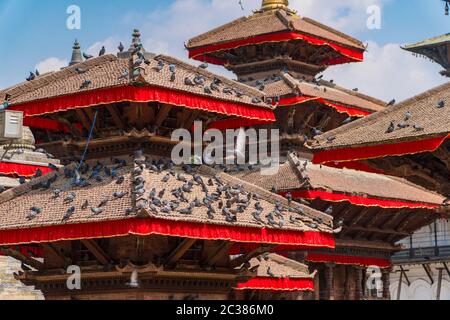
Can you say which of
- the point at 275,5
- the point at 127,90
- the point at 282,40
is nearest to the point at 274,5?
the point at 275,5

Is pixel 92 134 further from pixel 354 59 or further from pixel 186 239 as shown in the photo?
pixel 354 59

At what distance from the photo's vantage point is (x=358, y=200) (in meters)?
30.2

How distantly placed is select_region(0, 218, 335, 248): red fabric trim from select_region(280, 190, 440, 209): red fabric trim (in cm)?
929

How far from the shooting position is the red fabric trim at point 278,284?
82.8 feet

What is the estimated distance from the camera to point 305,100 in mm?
30547

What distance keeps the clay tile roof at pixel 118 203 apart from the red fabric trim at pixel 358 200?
26.1 feet

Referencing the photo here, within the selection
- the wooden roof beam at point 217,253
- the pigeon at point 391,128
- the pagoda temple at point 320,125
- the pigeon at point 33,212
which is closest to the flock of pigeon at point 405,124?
the pigeon at point 391,128

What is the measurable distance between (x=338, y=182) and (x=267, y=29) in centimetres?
547

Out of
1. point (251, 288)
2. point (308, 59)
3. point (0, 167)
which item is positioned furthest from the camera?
point (308, 59)

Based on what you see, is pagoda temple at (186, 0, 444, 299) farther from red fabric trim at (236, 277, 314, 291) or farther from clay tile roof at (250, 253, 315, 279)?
red fabric trim at (236, 277, 314, 291)

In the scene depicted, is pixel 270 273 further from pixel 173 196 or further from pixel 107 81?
pixel 107 81

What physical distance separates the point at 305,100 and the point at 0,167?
356 inches
